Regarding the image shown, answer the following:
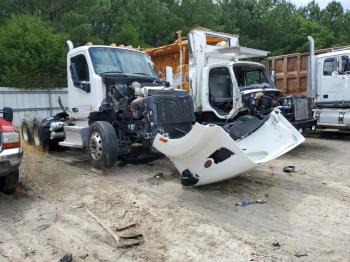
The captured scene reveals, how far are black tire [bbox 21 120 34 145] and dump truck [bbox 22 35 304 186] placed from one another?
153cm

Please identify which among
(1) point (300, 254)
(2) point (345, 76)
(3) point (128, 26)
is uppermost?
(3) point (128, 26)

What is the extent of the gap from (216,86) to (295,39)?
2905 centimetres

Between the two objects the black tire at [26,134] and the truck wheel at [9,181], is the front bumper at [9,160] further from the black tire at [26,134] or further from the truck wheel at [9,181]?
the black tire at [26,134]

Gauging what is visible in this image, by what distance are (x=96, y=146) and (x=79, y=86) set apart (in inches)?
63.6

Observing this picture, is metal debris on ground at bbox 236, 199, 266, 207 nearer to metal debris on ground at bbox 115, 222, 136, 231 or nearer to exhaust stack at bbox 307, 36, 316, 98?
metal debris on ground at bbox 115, 222, 136, 231

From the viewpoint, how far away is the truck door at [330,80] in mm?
11062

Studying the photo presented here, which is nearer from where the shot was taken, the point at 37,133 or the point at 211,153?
→ the point at 211,153

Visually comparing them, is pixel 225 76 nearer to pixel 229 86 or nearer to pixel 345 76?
pixel 229 86

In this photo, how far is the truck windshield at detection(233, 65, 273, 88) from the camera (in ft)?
30.0

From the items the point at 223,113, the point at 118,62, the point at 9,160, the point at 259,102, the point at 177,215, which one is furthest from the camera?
the point at 223,113

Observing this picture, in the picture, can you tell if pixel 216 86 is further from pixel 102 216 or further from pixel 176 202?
pixel 102 216

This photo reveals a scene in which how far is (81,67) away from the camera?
8172mm

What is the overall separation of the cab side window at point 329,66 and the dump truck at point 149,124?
3888 mm

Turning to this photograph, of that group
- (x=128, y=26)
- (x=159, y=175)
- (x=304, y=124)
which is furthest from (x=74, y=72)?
(x=128, y=26)
